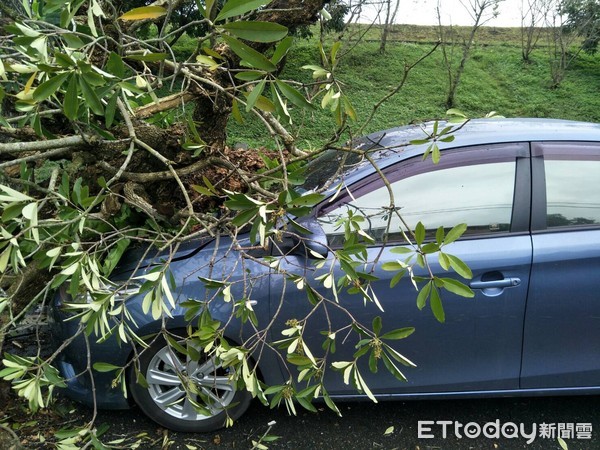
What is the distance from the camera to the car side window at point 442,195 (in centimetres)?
280

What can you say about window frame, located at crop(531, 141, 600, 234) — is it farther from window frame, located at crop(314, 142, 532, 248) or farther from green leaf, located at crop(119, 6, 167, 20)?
green leaf, located at crop(119, 6, 167, 20)

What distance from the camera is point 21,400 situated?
3107 millimetres

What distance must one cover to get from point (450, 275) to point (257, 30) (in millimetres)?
1709

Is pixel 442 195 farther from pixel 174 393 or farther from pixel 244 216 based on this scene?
pixel 174 393

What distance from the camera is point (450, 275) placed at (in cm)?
274

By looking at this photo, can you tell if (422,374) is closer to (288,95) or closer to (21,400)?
(288,95)

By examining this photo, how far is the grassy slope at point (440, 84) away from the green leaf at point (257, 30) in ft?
21.4

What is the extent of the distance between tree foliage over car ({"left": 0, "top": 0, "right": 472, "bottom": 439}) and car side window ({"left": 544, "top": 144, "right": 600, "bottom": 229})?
69 cm

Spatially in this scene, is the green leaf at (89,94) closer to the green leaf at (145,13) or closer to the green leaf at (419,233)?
the green leaf at (145,13)

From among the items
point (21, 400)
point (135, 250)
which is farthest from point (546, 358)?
point (21, 400)

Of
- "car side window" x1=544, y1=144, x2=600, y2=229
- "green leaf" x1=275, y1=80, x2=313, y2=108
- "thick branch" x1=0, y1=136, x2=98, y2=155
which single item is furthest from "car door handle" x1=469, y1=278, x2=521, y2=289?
"thick branch" x1=0, y1=136, x2=98, y2=155

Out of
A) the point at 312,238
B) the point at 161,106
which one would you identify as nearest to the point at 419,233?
the point at 312,238

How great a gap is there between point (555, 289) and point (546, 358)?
1.22 feet

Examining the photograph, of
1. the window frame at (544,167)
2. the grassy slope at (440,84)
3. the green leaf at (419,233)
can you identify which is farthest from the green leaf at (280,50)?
the grassy slope at (440,84)
